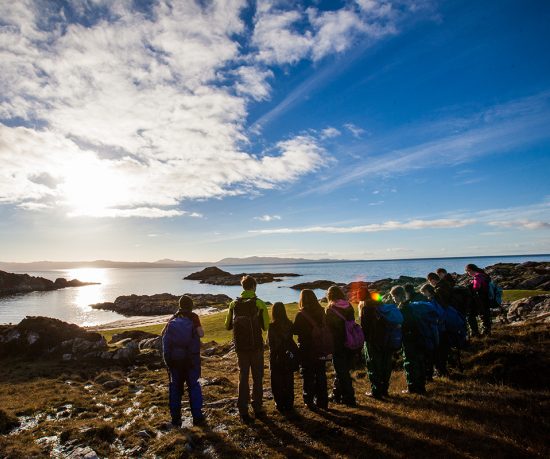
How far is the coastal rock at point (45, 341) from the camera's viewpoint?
72.8 feet

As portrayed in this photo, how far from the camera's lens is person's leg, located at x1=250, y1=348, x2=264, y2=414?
8.42 metres

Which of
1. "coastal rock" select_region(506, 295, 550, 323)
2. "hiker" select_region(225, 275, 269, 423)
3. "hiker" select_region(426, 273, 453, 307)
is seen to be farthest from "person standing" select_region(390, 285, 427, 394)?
"coastal rock" select_region(506, 295, 550, 323)

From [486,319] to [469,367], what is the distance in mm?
3649

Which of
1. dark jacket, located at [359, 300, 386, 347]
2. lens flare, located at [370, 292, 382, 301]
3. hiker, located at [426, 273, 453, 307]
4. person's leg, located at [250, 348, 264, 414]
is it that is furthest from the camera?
hiker, located at [426, 273, 453, 307]

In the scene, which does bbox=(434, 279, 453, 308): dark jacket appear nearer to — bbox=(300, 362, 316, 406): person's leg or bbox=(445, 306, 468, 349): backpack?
bbox=(445, 306, 468, 349): backpack

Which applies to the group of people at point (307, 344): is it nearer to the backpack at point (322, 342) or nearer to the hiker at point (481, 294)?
the backpack at point (322, 342)

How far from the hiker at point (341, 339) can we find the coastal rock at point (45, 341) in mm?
19171

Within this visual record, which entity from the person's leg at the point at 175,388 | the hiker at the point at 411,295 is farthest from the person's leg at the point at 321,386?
the person's leg at the point at 175,388

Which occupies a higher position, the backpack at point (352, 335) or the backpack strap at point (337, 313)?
the backpack strap at point (337, 313)

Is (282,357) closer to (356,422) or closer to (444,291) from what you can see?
(356,422)

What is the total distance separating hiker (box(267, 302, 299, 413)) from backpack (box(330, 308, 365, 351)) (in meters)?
1.36

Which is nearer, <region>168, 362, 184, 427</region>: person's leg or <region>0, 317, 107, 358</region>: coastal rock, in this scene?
<region>168, 362, 184, 427</region>: person's leg

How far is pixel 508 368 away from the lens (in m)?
9.74

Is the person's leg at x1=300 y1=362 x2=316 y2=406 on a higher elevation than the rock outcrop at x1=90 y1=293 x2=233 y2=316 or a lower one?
higher
